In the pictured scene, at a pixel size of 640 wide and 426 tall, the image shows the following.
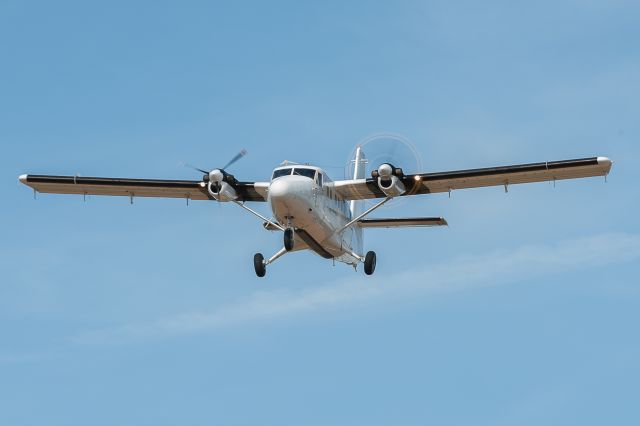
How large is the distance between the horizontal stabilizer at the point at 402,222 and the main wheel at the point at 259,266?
3913mm

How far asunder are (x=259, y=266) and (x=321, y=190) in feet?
9.43

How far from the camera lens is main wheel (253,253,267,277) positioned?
34.5 m

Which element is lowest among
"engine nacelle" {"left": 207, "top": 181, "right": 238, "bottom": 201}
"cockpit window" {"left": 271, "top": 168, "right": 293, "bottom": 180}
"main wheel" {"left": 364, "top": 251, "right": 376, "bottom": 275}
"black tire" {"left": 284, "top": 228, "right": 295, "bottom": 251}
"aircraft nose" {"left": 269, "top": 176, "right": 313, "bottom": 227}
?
"main wheel" {"left": 364, "top": 251, "right": 376, "bottom": 275}

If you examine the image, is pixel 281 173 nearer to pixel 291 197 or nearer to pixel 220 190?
pixel 291 197

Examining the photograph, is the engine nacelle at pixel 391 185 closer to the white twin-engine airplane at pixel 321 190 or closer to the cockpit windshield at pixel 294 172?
the white twin-engine airplane at pixel 321 190

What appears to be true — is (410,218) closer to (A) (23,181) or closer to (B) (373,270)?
(B) (373,270)

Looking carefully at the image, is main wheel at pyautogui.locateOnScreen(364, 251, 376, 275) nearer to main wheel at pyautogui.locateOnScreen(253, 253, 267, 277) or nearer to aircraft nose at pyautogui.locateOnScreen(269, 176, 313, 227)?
main wheel at pyautogui.locateOnScreen(253, 253, 267, 277)

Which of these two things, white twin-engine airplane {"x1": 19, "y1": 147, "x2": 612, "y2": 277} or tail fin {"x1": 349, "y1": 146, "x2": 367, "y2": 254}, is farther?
tail fin {"x1": 349, "y1": 146, "x2": 367, "y2": 254}

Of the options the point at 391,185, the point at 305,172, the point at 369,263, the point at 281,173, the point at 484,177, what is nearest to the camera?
the point at 281,173

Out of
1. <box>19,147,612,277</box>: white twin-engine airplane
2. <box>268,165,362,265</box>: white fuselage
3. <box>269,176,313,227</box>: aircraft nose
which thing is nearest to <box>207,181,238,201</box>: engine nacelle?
<box>19,147,612,277</box>: white twin-engine airplane

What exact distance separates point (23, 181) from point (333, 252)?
1006 cm

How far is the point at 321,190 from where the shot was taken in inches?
1331

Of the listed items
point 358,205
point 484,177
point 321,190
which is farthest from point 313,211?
point 358,205

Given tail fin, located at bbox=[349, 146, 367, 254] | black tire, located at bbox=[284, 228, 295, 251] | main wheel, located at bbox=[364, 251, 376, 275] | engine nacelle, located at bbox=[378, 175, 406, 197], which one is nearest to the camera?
black tire, located at bbox=[284, 228, 295, 251]
